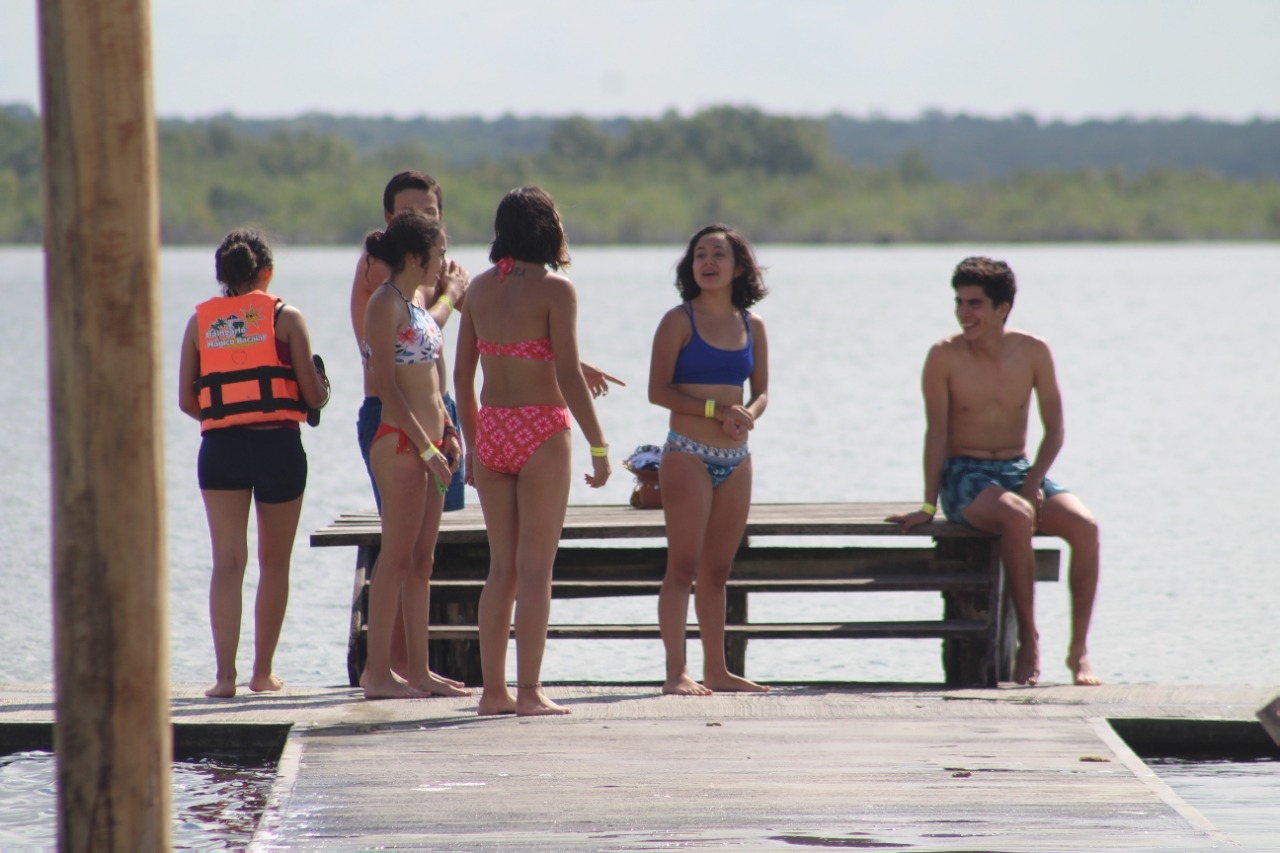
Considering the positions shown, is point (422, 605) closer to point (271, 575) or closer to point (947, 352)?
point (271, 575)

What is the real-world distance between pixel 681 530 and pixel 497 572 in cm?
78

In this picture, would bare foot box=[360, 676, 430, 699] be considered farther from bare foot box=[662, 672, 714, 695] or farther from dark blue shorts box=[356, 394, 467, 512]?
bare foot box=[662, 672, 714, 695]

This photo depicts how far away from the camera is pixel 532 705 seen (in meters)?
5.60

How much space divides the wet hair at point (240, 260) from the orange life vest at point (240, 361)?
43mm

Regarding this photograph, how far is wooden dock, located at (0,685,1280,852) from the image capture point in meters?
4.35

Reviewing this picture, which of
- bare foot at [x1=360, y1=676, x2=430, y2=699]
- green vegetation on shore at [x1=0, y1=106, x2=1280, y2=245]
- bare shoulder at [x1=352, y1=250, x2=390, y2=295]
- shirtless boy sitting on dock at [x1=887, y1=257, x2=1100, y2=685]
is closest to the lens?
bare foot at [x1=360, y1=676, x2=430, y2=699]

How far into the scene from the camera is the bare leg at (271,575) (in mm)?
5879

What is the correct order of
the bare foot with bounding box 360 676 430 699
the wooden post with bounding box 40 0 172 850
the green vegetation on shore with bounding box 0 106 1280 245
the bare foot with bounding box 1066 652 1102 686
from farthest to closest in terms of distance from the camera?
the green vegetation on shore with bounding box 0 106 1280 245 < the bare foot with bounding box 1066 652 1102 686 < the bare foot with bounding box 360 676 430 699 < the wooden post with bounding box 40 0 172 850

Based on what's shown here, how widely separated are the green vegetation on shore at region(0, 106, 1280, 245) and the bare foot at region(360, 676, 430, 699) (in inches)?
2567

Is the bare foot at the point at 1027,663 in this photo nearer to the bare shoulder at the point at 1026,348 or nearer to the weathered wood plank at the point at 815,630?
the weathered wood plank at the point at 815,630

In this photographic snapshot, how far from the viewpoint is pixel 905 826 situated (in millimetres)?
4406

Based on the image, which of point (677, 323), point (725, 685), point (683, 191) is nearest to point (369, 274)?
point (677, 323)

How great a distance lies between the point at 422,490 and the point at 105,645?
235 centimetres

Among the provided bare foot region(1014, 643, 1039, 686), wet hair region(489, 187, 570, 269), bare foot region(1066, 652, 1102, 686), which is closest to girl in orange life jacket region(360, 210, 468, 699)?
wet hair region(489, 187, 570, 269)
